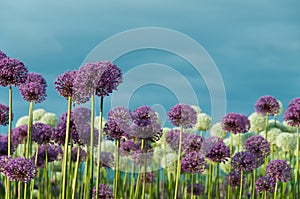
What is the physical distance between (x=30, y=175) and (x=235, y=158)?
2.32 m

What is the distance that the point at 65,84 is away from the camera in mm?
3289

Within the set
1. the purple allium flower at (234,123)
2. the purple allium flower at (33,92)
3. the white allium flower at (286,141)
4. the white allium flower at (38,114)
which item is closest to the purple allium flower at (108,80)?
the purple allium flower at (33,92)

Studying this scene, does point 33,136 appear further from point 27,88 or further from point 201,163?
point 201,163

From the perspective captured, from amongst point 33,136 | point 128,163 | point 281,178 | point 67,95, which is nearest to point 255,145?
point 281,178

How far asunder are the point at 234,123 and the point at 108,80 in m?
2.77

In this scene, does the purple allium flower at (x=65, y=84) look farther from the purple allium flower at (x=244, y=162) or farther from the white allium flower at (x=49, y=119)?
the white allium flower at (x=49, y=119)

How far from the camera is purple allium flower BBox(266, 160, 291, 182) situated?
5043 millimetres

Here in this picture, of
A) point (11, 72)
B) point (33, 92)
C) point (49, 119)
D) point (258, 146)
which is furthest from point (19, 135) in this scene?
point (49, 119)

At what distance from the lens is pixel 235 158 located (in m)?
5.00

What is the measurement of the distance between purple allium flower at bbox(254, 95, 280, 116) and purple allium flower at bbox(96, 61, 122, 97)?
3672 mm

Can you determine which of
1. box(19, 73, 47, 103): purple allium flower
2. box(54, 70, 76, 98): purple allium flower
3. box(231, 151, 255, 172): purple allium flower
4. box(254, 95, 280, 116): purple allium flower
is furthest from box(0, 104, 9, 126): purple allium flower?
box(254, 95, 280, 116): purple allium flower

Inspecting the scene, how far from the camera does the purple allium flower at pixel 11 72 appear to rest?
3586 millimetres

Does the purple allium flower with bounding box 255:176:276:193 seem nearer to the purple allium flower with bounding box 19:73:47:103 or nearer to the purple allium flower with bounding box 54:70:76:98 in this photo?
the purple allium flower with bounding box 19:73:47:103

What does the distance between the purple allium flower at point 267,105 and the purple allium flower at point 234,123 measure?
89cm
